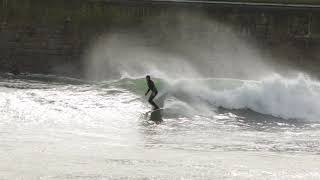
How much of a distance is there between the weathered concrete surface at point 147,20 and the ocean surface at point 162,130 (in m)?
10.8

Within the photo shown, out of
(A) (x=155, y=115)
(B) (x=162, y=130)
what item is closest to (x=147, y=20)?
(A) (x=155, y=115)

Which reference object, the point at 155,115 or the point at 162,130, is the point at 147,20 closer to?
the point at 155,115

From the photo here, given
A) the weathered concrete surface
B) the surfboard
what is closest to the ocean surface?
the surfboard

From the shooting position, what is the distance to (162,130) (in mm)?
23359

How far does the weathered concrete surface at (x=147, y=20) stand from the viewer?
4850 cm

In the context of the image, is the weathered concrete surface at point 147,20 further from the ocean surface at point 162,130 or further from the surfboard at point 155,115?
the surfboard at point 155,115

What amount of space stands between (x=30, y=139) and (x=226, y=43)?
1206 inches

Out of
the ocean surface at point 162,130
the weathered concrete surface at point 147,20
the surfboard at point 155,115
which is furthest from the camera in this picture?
the weathered concrete surface at point 147,20

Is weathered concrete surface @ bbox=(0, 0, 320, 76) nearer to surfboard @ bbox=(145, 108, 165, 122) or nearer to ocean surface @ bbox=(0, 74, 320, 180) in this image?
ocean surface @ bbox=(0, 74, 320, 180)

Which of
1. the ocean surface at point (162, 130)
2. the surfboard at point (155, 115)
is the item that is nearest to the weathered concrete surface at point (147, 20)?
the ocean surface at point (162, 130)

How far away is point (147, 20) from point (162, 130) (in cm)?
2703

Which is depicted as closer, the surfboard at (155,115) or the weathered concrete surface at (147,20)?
the surfboard at (155,115)

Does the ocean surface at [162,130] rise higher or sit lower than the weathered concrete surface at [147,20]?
lower

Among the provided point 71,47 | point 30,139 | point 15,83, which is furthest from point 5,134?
point 71,47
